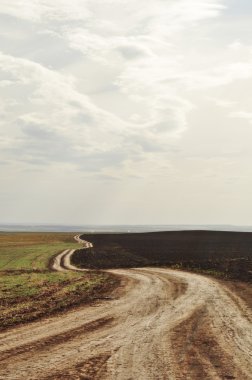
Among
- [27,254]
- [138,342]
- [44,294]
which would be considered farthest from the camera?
[27,254]

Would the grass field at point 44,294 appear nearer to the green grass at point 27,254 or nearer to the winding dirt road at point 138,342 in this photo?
the winding dirt road at point 138,342

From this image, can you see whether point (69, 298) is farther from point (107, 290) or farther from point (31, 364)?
point (31, 364)

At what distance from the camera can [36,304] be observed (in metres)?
20.5

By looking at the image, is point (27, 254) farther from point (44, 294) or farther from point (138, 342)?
point (138, 342)

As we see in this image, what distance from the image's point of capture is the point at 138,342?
1374 cm

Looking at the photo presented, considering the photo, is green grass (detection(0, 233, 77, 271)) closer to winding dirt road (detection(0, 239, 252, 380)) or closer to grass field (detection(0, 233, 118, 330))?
grass field (detection(0, 233, 118, 330))

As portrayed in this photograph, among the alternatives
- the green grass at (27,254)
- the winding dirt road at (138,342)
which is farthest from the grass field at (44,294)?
the green grass at (27,254)

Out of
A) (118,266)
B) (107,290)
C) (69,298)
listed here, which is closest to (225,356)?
(69,298)

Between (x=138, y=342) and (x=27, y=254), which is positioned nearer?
(x=138, y=342)

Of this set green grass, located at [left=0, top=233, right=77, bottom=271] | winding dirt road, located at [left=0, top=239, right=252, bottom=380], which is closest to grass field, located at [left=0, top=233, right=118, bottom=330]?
winding dirt road, located at [left=0, top=239, right=252, bottom=380]

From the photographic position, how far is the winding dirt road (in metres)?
10.8

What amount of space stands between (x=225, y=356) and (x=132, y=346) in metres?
2.83

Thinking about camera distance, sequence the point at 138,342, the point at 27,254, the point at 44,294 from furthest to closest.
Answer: the point at 27,254
the point at 44,294
the point at 138,342

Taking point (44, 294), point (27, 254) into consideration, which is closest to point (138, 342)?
point (44, 294)
